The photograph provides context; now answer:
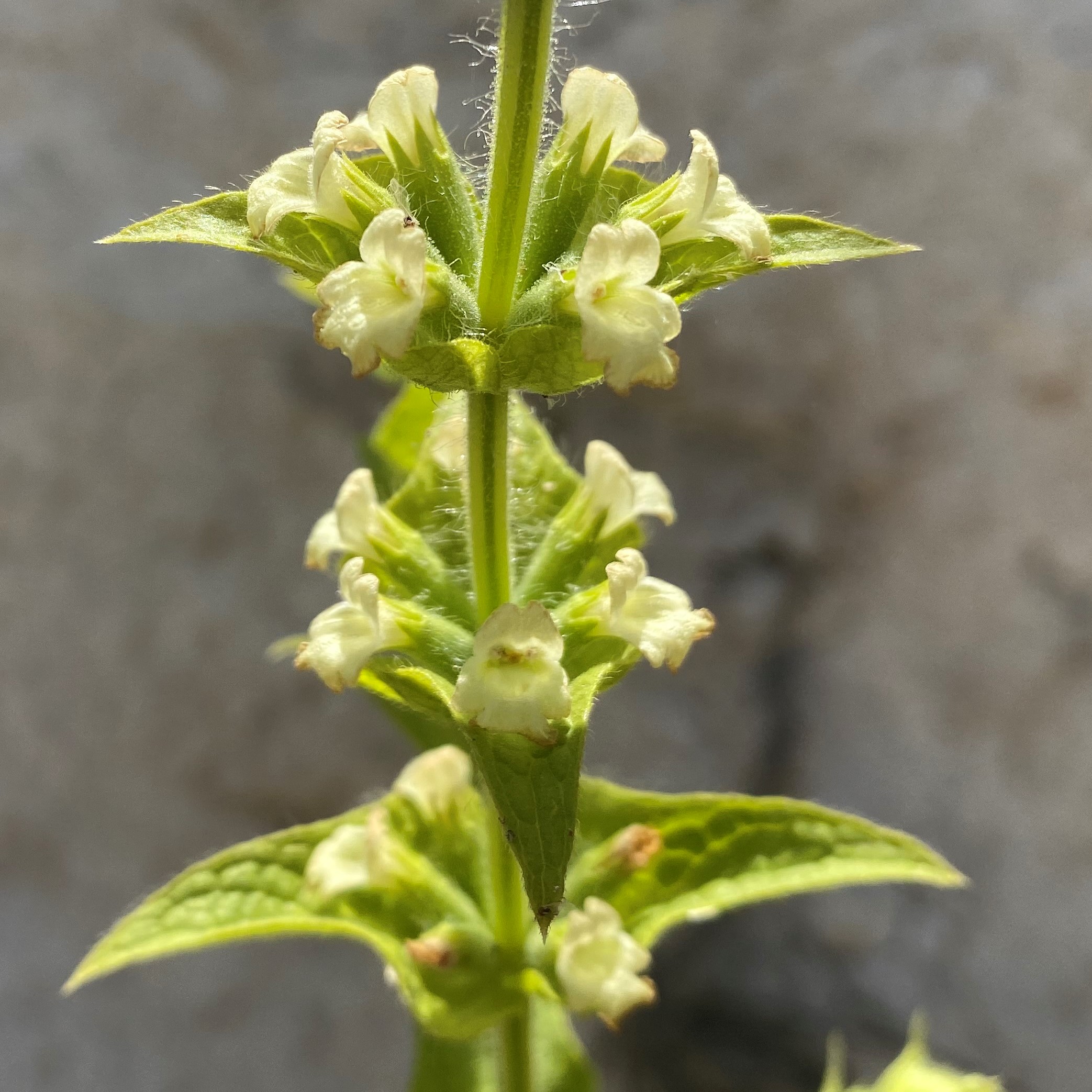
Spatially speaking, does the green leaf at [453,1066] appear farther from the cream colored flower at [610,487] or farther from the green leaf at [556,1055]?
the cream colored flower at [610,487]

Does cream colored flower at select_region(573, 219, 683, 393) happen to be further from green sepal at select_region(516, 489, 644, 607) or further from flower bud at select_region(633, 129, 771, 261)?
green sepal at select_region(516, 489, 644, 607)

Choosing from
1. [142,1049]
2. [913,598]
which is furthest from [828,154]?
[142,1049]

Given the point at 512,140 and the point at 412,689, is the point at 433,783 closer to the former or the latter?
the point at 412,689

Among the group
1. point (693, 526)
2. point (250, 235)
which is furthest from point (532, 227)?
point (693, 526)

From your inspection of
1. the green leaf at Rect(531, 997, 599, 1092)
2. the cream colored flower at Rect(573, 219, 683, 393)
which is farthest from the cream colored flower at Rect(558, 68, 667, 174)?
the green leaf at Rect(531, 997, 599, 1092)

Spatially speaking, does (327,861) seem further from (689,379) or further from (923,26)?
(923,26)
